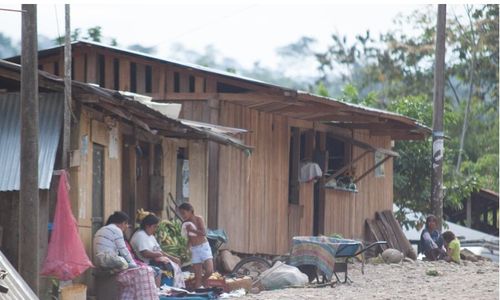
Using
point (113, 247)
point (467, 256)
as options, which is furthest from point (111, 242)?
point (467, 256)

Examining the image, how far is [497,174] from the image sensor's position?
45.3 meters

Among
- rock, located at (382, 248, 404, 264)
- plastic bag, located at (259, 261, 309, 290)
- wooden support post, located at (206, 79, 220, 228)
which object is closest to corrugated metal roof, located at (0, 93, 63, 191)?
plastic bag, located at (259, 261, 309, 290)

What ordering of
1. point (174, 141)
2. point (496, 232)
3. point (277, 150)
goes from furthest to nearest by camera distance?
point (496, 232) → point (277, 150) → point (174, 141)

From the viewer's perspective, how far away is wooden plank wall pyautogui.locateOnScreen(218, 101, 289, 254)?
2084 centimetres

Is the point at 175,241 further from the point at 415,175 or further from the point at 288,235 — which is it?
the point at 415,175

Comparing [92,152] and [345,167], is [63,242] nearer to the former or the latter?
[92,152]

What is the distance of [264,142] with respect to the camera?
72.6ft

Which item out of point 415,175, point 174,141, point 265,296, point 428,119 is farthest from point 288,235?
point 428,119

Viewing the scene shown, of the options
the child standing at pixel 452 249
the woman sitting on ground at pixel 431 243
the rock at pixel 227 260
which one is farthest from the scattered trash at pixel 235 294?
the child standing at pixel 452 249

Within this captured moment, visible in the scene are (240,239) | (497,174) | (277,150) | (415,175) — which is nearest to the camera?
(240,239)

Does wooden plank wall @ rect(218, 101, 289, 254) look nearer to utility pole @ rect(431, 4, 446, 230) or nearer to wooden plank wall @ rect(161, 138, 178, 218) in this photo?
wooden plank wall @ rect(161, 138, 178, 218)

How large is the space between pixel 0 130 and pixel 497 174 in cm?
3342

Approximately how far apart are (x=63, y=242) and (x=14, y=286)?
6.78 ft

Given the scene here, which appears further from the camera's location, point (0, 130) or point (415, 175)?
point (415, 175)
